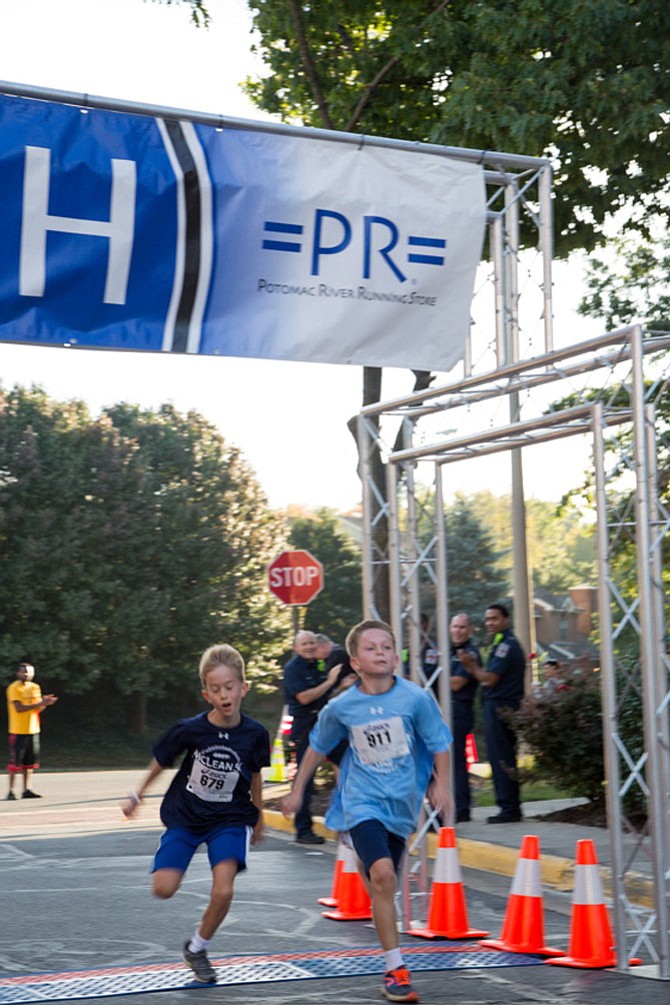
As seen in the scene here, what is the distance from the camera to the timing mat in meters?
6.97

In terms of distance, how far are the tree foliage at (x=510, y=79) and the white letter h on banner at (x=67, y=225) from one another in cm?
739

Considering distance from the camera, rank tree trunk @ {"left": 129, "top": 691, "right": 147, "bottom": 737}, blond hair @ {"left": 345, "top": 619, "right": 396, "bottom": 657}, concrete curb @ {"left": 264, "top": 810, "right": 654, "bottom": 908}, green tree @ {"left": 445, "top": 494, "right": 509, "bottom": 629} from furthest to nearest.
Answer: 1. green tree @ {"left": 445, "top": 494, "right": 509, "bottom": 629}
2. tree trunk @ {"left": 129, "top": 691, "right": 147, "bottom": 737}
3. concrete curb @ {"left": 264, "top": 810, "right": 654, "bottom": 908}
4. blond hair @ {"left": 345, "top": 619, "right": 396, "bottom": 657}

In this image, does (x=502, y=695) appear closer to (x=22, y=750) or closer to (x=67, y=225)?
(x=67, y=225)

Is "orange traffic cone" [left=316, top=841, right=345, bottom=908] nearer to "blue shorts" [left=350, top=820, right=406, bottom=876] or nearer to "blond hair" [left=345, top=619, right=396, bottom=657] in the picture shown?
"blue shorts" [left=350, top=820, right=406, bottom=876]

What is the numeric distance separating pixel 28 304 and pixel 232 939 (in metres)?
3.85

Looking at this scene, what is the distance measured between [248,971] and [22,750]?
40.6 ft

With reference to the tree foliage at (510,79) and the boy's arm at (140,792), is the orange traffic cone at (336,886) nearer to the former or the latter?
the boy's arm at (140,792)

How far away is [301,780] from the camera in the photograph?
290 inches

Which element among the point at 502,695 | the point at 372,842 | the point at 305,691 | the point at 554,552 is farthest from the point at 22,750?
the point at 554,552

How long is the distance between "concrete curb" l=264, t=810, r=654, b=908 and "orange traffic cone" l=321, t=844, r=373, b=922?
0.35 meters

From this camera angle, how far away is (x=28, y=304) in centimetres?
764

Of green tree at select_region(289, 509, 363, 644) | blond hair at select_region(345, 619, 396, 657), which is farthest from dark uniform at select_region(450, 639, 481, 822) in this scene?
green tree at select_region(289, 509, 363, 644)

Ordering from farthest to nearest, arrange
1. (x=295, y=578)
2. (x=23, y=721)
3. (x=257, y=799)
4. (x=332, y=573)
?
(x=332, y=573) → (x=295, y=578) → (x=23, y=721) → (x=257, y=799)

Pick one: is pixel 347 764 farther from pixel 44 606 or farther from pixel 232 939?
pixel 44 606
